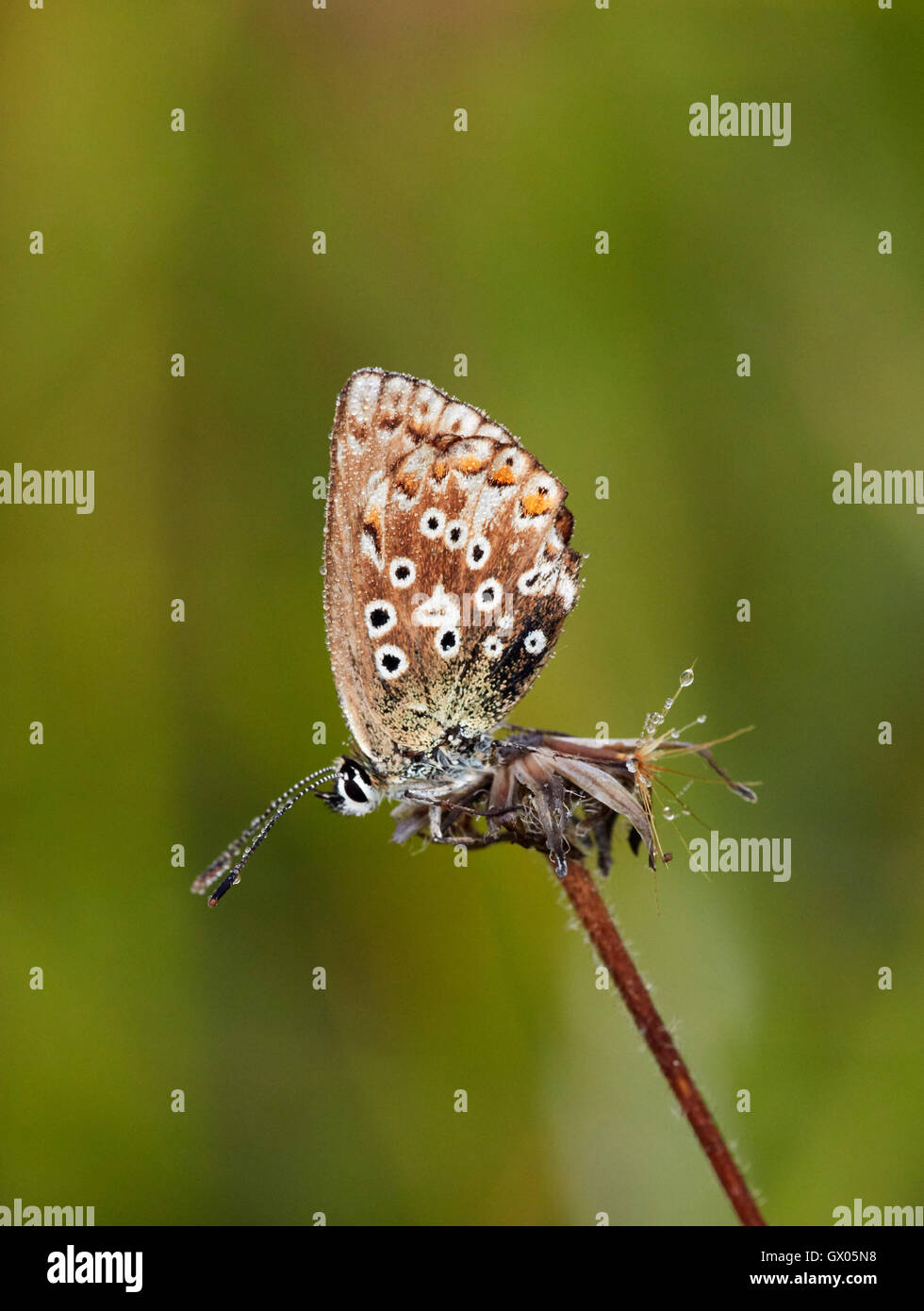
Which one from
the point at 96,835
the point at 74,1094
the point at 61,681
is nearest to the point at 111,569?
the point at 61,681

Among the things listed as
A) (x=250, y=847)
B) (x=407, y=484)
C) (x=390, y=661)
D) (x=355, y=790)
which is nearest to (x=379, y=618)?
(x=390, y=661)

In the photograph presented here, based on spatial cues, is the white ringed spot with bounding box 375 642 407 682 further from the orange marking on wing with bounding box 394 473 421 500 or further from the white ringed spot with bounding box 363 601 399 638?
the orange marking on wing with bounding box 394 473 421 500

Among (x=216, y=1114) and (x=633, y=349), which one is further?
(x=633, y=349)

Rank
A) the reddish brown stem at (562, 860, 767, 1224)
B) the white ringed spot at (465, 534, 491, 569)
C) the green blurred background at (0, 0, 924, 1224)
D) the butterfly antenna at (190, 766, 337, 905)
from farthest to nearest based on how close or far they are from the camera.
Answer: the green blurred background at (0, 0, 924, 1224) < the butterfly antenna at (190, 766, 337, 905) < the white ringed spot at (465, 534, 491, 569) < the reddish brown stem at (562, 860, 767, 1224)

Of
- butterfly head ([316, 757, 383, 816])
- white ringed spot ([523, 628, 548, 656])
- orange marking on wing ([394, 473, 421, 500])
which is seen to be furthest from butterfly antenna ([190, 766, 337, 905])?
orange marking on wing ([394, 473, 421, 500])
